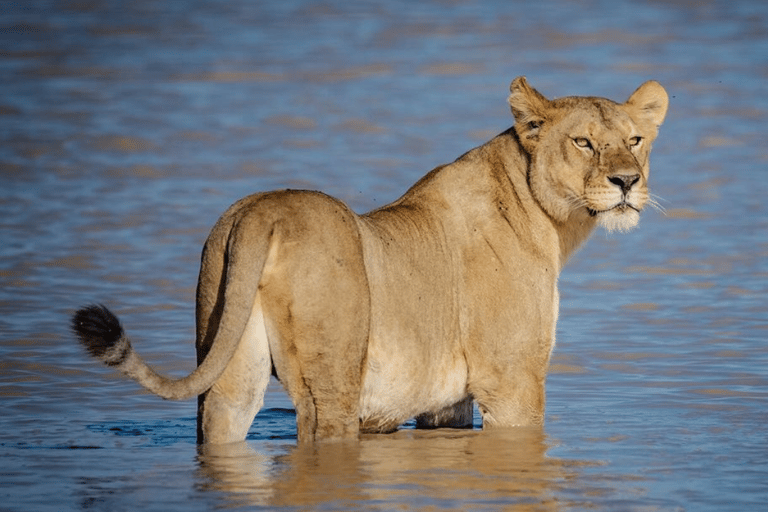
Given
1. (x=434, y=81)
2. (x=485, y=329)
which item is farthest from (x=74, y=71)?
(x=485, y=329)

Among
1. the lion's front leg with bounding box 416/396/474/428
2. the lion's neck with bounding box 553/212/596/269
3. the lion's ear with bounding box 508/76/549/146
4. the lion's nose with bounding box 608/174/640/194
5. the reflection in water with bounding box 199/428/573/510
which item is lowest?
the reflection in water with bounding box 199/428/573/510

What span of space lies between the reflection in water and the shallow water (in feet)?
0.06

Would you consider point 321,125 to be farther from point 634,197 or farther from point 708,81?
point 634,197

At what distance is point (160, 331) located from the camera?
1073 cm

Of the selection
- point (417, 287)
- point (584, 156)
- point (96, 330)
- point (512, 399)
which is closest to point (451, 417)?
point (512, 399)

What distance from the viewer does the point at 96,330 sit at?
20.7 ft

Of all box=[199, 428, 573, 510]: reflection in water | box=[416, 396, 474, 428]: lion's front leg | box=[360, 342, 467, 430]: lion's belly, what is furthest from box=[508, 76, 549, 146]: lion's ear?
box=[199, 428, 573, 510]: reflection in water

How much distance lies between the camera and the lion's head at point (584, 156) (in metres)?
7.50

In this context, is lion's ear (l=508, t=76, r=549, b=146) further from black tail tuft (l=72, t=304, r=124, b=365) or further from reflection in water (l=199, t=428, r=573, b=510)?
black tail tuft (l=72, t=304, r=124, b=365)

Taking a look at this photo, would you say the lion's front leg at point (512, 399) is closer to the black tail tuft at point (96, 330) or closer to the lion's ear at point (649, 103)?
the lion's ear at point (649, 103)

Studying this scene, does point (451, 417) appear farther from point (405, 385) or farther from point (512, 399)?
point (405, 385)

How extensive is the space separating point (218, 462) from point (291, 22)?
21249 millimetres

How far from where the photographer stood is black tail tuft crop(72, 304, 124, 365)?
630 centimetres

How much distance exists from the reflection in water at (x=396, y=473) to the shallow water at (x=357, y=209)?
19 mm
